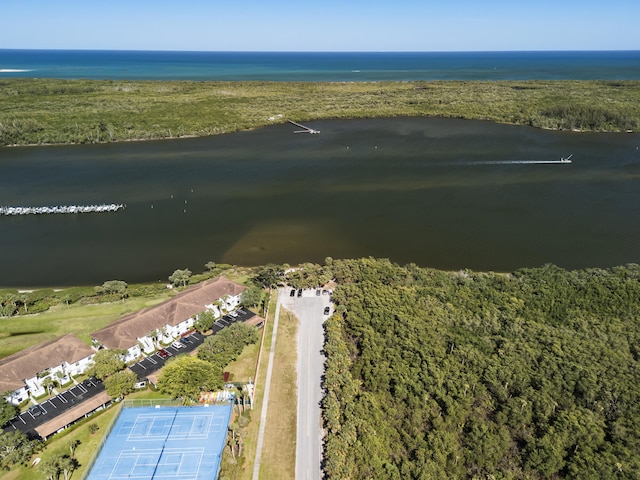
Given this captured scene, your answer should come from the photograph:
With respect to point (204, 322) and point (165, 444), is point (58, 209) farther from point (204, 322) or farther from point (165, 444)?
point (165, 444)

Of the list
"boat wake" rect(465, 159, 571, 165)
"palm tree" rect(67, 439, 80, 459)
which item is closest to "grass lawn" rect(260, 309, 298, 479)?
"palm tree" rect(67, 439, 80, 459)

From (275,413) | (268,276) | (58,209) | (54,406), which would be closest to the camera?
(275,413)

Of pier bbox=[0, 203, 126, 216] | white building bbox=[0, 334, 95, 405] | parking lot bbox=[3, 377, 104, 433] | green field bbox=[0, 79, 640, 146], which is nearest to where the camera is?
parking lot bbox=[3, 377, 104, 433]

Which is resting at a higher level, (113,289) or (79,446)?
(113,289)

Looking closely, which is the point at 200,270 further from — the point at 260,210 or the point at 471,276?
the point at 471,276

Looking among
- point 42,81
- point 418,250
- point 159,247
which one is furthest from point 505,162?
point 42,81

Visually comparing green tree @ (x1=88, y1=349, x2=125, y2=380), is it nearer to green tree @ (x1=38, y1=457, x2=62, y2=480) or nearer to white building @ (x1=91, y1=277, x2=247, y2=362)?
white building @ (x1=91, y1=277, x2=247, y2=362)

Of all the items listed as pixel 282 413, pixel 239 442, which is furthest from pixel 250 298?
pixel 239 442
